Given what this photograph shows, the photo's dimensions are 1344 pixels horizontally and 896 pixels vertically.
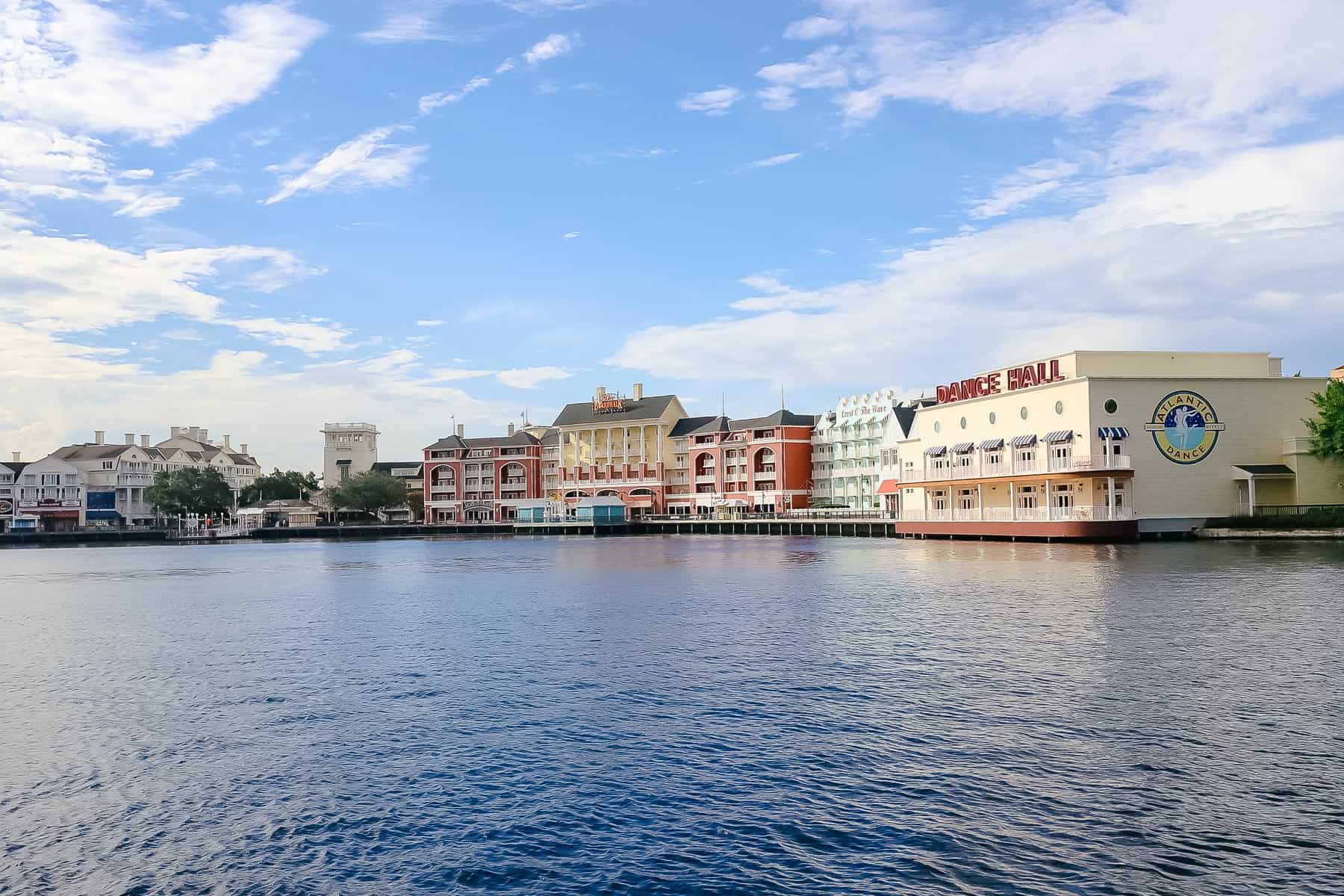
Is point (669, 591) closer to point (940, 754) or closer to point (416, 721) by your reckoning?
point (416, 721)

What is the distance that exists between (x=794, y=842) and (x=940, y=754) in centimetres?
409

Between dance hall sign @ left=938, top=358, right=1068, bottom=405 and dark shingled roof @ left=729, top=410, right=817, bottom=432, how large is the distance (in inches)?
1569

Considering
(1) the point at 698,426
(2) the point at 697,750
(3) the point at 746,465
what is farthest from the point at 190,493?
(2) the point at 697,750

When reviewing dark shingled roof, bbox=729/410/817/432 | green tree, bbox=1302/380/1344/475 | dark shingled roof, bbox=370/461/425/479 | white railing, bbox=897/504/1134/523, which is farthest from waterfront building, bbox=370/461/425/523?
→ green tree, bbox=1302/380/1344/475

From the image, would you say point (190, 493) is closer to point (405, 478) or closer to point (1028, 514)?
point (405, 478)

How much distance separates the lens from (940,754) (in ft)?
48.0

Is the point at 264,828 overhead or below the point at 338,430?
below

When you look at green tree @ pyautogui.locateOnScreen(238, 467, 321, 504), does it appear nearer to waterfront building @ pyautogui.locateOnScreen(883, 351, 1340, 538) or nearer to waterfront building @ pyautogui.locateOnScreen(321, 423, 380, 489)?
waterfront building @ pyautogui.locateOnScreen(321, 423, 380, 489)

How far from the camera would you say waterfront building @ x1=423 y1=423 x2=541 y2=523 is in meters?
150

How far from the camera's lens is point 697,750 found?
15.3 metres

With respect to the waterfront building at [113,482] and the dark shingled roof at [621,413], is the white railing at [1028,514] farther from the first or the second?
the waterfront building at [113,482]

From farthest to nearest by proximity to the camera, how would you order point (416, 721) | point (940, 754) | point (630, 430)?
point (630, 430) < point (416, 721) < point (940, 754)

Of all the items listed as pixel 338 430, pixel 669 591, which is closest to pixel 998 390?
pixel 669 591

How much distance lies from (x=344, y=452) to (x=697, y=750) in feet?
552
